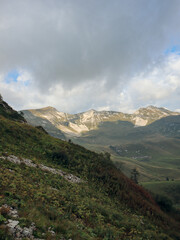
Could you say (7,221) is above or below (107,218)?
above

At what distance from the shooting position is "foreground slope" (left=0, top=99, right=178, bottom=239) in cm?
1091

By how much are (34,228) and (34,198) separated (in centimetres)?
527

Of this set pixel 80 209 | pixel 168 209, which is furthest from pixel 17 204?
pixel 168 209

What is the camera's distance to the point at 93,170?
114ft

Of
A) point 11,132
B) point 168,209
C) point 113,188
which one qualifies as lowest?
point 168,209

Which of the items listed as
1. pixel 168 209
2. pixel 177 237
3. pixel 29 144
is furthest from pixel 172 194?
pixel 29 144

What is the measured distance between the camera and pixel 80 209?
1605 cm

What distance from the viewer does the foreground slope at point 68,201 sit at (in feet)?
35.8

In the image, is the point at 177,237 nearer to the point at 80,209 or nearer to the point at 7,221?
the point at 80,209

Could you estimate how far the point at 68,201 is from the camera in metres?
16.8

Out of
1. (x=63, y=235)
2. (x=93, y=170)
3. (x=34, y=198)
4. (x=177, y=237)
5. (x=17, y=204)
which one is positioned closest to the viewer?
(x=63, y=235)

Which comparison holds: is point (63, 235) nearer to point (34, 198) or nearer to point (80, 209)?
point (34, 198)

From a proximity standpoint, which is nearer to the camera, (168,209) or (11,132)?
(11,132)

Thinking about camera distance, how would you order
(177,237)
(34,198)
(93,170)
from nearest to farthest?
(34,198) → (177,237) → (93,170)
